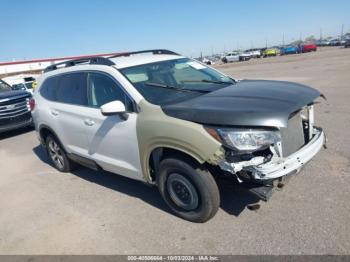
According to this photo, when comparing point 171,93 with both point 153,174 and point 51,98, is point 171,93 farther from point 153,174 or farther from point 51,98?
point 51,98

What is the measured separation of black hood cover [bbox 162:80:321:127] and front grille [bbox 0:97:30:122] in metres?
7.32

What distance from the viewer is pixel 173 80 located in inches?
168

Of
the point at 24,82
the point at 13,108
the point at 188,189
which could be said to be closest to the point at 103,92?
the point at 188,189

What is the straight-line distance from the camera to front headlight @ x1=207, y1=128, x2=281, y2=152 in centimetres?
297

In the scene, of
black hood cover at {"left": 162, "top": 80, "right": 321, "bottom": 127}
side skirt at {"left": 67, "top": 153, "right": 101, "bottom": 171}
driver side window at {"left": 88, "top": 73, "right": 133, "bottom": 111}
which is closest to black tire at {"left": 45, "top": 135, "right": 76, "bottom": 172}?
side skirt at {"left": 67, "top": 153, "right": 101, "bottom": 171}

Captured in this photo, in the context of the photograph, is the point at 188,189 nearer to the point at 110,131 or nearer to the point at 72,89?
the point at 110,131

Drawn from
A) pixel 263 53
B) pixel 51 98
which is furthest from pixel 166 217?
pixel 263 53

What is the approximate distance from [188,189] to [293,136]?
1313 mm

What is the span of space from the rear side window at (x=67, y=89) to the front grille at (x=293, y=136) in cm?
281

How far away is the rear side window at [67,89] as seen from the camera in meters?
4.60

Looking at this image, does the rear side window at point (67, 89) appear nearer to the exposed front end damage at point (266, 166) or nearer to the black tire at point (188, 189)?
the black tire at point (188, 189)

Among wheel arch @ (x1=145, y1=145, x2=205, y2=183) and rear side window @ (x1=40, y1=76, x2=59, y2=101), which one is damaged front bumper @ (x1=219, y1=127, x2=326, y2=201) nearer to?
wheel arch @ (x1=145, y1=145, x2=205, y2=183)

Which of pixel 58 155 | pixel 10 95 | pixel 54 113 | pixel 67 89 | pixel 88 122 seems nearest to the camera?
pixel 88 122

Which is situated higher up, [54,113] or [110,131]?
[54,113]
